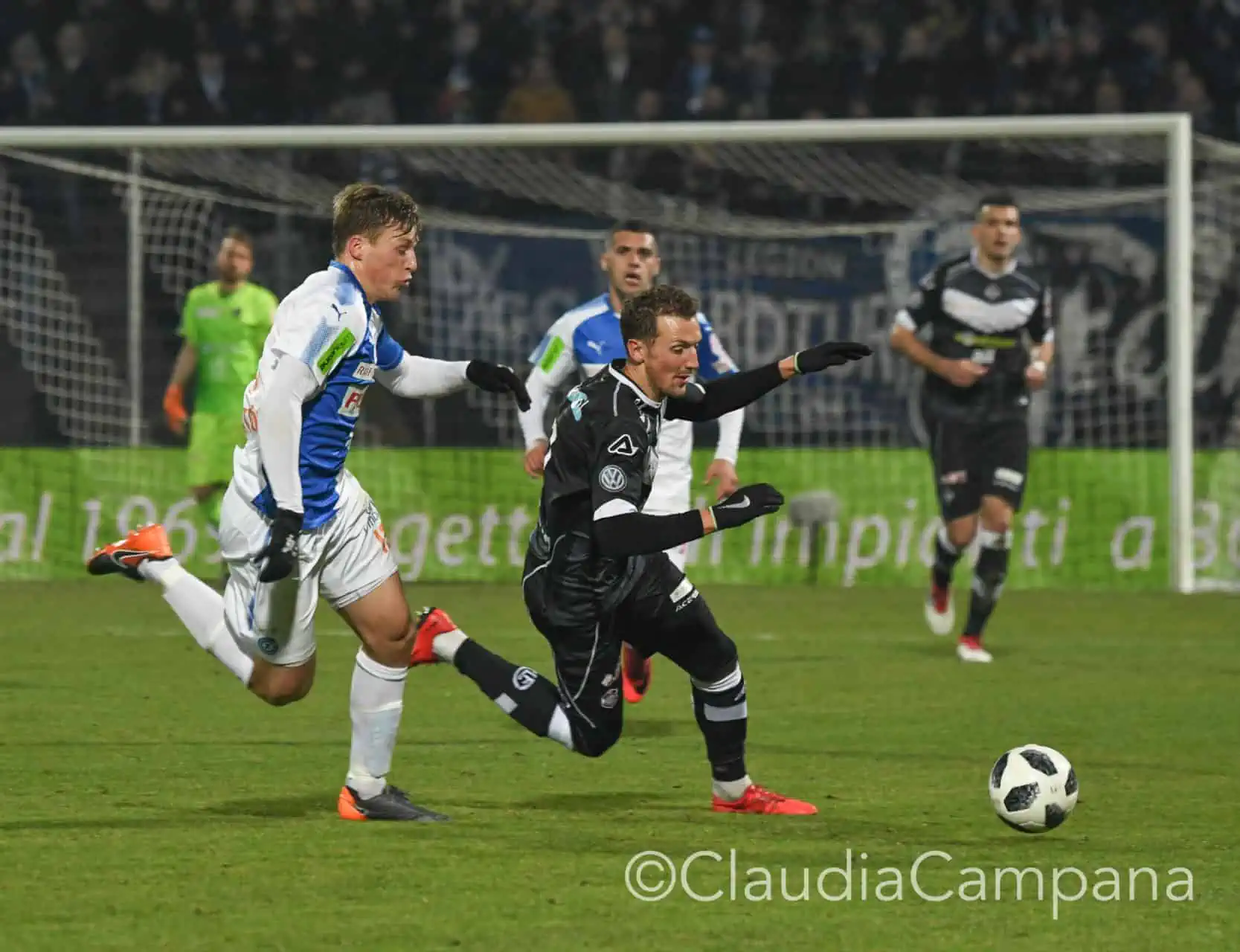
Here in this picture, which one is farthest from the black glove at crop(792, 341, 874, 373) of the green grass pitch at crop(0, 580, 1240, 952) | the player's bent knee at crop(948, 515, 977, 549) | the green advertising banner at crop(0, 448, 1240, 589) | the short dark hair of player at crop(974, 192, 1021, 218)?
the green advertising banner at crop(0, 448, 1240, 589)

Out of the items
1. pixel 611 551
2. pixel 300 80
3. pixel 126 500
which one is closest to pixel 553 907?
pixel 611 551

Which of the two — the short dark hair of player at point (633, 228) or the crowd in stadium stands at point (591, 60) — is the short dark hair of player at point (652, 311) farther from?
the crowd in stadium stands at point (591, 60)

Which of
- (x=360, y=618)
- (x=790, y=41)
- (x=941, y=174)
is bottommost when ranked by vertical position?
(x=360, y=618)

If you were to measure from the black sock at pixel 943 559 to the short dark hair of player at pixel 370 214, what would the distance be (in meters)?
5.56

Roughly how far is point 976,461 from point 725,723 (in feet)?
16.2

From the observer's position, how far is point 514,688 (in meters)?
6.34

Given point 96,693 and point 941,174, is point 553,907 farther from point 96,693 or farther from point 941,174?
point 941,174

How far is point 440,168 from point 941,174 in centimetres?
381

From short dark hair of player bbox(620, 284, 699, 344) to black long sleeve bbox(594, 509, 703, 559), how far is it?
1.80 feet

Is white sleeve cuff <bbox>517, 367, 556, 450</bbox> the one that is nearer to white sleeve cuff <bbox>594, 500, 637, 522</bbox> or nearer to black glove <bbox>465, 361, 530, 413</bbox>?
black glove <bbox>465, 361, 530, 413</bbox>

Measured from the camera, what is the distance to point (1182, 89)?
20062mm

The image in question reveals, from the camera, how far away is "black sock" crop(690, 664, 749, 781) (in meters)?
6.30

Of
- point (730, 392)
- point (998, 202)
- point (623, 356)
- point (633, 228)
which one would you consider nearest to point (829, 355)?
point (730, 392)

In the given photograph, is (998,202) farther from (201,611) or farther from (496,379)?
(201,611)
